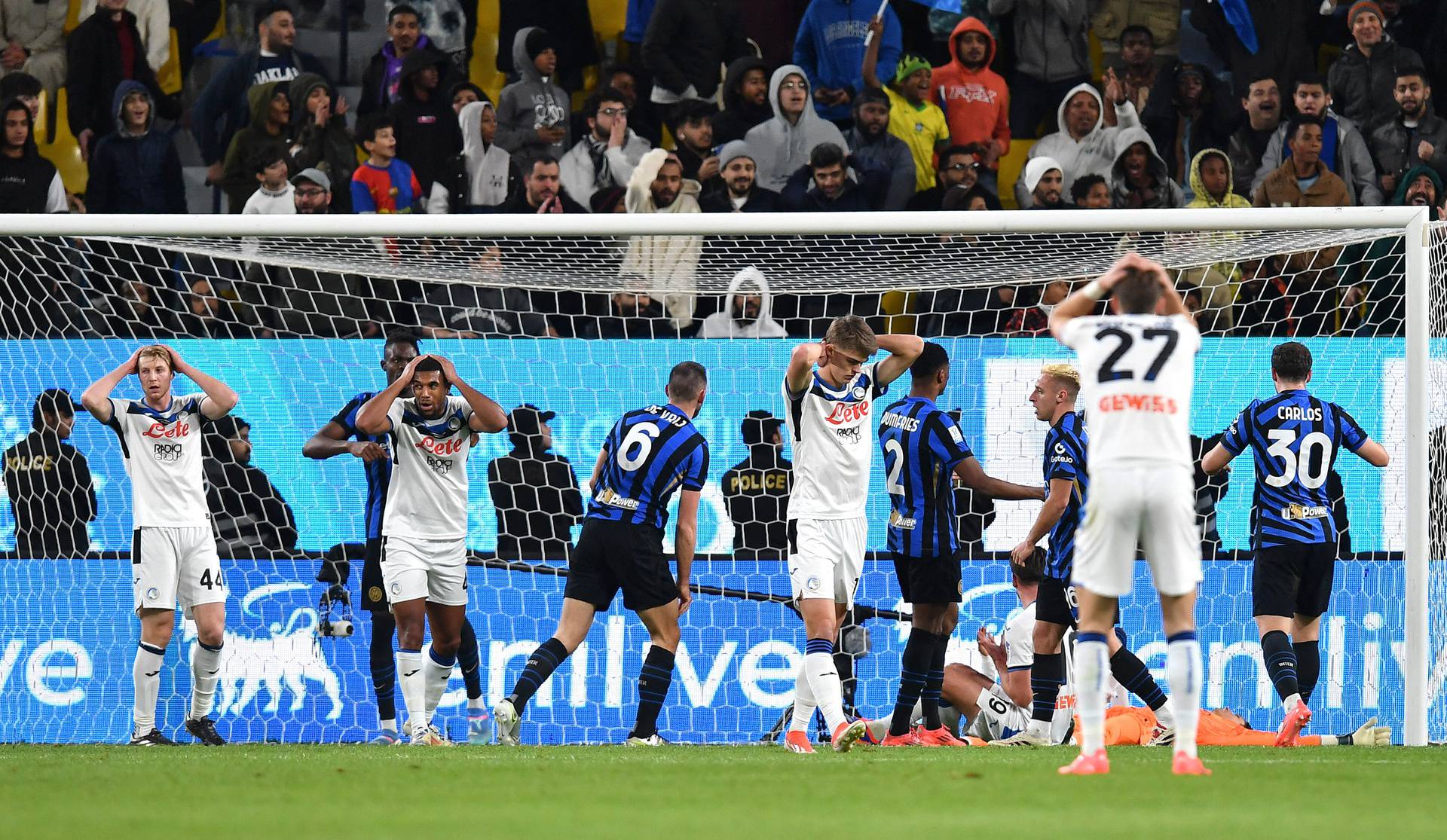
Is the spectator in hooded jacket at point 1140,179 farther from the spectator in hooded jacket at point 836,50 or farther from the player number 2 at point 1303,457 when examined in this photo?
the player number 2 at point 1303,457

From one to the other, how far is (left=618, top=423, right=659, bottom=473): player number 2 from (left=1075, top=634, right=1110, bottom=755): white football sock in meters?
3.35

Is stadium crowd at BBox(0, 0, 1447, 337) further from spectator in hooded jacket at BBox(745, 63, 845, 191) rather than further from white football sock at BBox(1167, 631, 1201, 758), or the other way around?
white football sock at BBox(1167, 631, 1201, 758)

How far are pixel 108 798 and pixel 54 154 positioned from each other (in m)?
9.46

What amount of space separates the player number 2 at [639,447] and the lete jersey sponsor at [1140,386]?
3.32 metres

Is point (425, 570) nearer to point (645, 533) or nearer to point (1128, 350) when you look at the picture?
point (645, 533)

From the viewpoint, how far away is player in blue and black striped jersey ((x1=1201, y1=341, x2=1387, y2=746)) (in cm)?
932

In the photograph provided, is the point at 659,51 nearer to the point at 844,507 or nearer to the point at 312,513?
the point at 312,513

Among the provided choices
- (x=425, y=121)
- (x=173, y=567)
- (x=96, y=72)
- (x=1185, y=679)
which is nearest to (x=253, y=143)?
(x=425, y=121)

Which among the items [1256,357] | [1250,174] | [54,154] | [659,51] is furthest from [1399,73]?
[54,154]

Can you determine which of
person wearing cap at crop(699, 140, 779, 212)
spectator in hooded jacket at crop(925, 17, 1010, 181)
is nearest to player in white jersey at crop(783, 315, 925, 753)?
person wearing cap at crop(699, 140, 779, 212)

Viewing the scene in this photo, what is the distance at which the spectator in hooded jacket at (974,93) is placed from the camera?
14.0 meters

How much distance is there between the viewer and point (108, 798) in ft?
20.0

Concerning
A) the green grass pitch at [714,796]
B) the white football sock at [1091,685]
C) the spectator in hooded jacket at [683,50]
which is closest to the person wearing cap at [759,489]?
the green grass pitch at [714,796]

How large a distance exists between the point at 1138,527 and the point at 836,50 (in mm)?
8803
